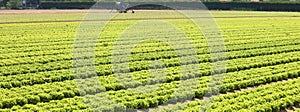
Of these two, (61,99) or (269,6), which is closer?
(61,99)

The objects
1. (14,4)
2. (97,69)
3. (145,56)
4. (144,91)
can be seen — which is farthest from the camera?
(14,4)

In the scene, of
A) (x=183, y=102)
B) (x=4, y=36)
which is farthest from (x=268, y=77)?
(x=4, y=36)

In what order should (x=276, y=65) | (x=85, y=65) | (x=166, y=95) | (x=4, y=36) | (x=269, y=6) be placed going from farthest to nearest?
1. (x=269, y=6)
2. (x=4, y=36)
3. (x=276, y=65)
4. (x=85, y=65)
5. (x=166, y=95)

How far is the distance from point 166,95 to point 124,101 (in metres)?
1.40

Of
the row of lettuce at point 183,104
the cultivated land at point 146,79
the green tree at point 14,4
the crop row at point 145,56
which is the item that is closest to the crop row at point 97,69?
the cultivated land at point 146,79

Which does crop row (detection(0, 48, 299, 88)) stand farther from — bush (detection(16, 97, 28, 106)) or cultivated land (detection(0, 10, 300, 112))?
bush (detection(16, 97, 28, 106))

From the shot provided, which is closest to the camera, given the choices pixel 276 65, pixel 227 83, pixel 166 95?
A: pixel 166 95

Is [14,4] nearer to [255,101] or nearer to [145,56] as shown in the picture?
[145,56]

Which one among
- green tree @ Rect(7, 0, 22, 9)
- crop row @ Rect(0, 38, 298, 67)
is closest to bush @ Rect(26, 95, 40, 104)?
crop row @ Rect(0, 38, 298, 67)

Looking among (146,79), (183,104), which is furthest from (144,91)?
(183,104)

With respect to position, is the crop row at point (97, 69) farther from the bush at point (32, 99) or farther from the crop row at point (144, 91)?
the bush at point (32, 99)

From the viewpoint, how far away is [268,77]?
14.1m

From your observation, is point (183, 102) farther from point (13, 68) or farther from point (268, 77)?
point (13, 68)

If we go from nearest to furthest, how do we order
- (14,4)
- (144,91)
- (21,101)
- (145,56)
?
(21,101), (144,91), (145,56), (14,4)
